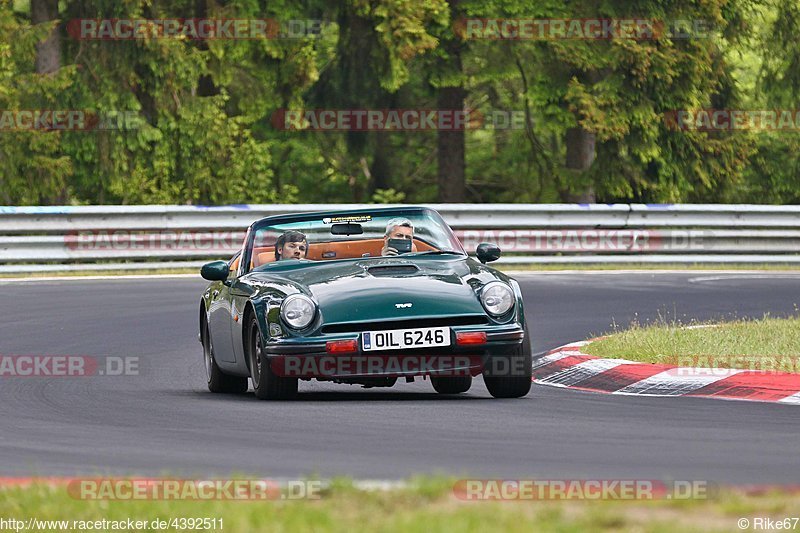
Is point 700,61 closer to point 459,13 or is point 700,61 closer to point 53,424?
point 459,13

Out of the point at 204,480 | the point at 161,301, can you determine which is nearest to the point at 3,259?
the point at 161,301

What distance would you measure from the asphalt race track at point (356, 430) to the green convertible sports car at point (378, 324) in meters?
0.22

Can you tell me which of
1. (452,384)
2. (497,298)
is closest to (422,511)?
(497,298)

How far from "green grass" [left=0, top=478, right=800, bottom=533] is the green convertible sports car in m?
3.86

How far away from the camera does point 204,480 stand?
673 cm

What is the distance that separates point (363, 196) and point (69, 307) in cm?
2090

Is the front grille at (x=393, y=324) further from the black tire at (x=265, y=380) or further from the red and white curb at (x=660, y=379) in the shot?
the red and white curb at (x=660, y=379)

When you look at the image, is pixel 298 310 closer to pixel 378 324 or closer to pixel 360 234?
pixel 378 324

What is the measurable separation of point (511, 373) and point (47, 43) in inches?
842

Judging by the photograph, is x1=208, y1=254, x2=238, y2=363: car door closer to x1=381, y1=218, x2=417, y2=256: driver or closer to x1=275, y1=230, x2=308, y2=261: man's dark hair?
x1=275, y1=230, x2=308, y2=261: man's dark hair

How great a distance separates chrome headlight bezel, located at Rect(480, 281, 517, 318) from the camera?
1052cm

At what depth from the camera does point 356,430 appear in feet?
29.0

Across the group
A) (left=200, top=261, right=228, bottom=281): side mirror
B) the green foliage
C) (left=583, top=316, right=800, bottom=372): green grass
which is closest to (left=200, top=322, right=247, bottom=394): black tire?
(left=200, top=261, right=228, bottom=281): side mirror

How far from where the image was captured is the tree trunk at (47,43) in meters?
30.3
